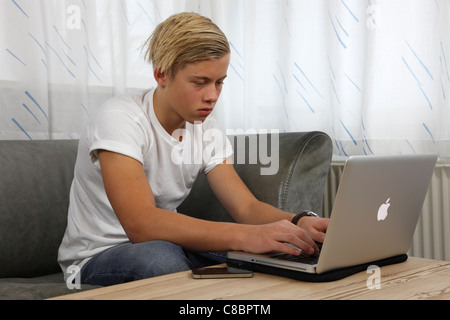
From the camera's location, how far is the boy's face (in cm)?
130

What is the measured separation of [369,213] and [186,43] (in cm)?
63

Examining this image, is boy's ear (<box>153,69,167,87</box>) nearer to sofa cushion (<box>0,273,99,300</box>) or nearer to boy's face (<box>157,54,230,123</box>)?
boy's face (<box>157,54,230,123</box>)

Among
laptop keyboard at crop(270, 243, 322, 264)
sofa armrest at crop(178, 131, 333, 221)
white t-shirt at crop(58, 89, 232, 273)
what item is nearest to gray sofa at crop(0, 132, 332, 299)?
sofa armrest at crop(178, 131, 333, 221)

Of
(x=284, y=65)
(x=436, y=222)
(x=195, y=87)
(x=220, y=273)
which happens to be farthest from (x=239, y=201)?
(x=284, y=65)

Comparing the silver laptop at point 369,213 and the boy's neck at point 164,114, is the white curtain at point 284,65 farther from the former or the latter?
the silver laptop at point 369,213

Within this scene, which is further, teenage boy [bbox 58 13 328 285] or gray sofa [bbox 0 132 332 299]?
gray sofa [bbox 0 132 332 299]

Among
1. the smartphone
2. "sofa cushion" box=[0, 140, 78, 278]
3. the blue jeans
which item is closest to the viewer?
the smartphone

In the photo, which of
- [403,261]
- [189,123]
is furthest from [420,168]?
[189,123]

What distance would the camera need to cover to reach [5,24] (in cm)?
176

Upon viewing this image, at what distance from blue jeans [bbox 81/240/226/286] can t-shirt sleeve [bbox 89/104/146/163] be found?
0.75ft

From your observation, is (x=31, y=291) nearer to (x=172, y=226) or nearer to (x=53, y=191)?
(x=172, y=226)

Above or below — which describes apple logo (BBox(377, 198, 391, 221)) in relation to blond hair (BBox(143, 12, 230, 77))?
below

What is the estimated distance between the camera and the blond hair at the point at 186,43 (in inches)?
50.9

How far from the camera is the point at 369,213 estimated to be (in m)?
0.89
